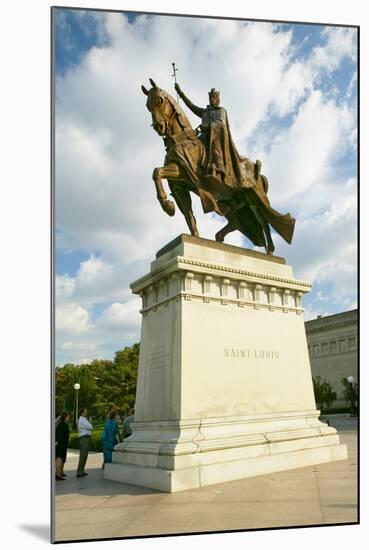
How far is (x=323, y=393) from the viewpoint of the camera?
15602 mm

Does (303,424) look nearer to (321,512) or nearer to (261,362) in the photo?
(261,362)

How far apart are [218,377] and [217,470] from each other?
6.31 ft

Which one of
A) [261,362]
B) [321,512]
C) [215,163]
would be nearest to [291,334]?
[261,362]

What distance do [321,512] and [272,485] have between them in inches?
73.7

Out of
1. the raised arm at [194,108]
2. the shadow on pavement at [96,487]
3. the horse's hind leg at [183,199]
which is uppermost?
the raised arm at [194,108]

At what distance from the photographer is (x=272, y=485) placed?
9.52 m

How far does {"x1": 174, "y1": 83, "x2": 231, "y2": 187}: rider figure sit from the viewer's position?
1247cm

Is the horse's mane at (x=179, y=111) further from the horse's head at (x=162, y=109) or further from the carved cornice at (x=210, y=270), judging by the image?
the carved cornice at (x=210, y=270)

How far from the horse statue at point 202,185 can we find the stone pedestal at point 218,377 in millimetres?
970

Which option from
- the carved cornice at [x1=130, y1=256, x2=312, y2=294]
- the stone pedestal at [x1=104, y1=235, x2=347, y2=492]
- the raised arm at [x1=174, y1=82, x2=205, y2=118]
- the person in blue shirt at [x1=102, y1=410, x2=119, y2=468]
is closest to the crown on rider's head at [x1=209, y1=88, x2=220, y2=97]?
the raised arm at [x1=174, y1=82, x2=205, y2=118]

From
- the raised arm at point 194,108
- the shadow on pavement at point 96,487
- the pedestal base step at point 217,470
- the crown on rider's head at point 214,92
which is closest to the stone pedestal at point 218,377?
the pedestal base step at point 217,470

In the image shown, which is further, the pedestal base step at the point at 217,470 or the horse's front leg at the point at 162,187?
the horse's front leg at the point at 162,187

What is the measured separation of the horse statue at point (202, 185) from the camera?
11.7 metres

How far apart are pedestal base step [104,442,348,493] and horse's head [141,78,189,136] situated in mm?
6847
